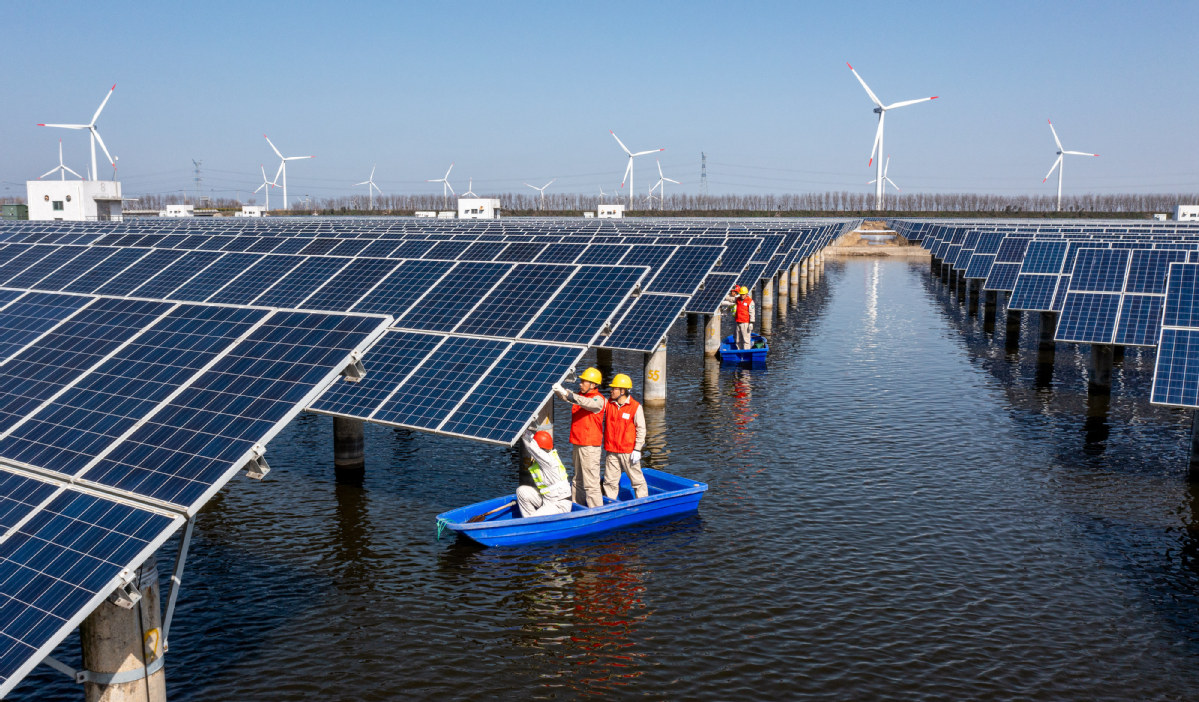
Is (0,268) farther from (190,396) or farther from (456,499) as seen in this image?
(190,396)

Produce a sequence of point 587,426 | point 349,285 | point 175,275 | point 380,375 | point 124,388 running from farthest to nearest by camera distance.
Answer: point 175,275
point 349,285
point 380,375
point 587,426
point 124,388


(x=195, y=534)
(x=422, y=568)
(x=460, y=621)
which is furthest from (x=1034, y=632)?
(x=195, y=534)

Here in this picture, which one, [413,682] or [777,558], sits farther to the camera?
[777,558]

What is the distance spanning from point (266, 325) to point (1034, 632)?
1455 cm

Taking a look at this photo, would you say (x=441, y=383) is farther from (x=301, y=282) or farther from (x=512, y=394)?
(x=301, y=282)

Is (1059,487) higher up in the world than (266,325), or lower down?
lower down

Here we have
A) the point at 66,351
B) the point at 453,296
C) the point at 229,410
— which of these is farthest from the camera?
the point at 453,296

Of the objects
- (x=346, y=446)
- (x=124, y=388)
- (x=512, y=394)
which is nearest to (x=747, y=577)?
(x=512, y=394)

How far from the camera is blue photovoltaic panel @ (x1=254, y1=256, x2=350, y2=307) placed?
95.3ft

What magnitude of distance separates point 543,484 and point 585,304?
6.34 metres

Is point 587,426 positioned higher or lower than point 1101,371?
higher

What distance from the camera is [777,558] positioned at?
775 inches

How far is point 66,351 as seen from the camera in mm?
15672

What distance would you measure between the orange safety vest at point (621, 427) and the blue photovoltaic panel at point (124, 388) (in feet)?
29.3
